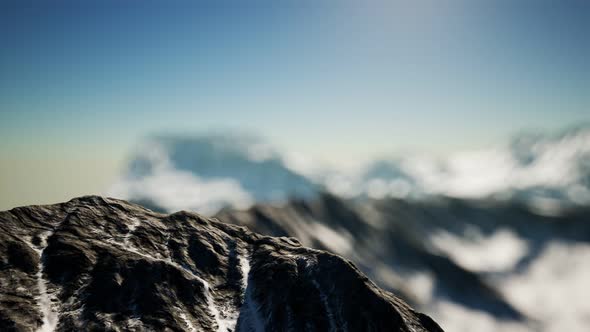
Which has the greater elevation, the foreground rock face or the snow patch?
the foreground rock face

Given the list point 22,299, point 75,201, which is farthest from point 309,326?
point 75,201

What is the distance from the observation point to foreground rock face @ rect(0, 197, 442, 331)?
89.9 meters

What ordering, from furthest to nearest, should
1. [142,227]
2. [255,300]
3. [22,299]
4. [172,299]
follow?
[142,227], [255,300], [172,299], [22,299]

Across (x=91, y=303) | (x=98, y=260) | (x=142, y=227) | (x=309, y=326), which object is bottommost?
(x=91, y=303)

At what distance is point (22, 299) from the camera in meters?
86.2

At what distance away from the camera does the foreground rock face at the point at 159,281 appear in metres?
89.9

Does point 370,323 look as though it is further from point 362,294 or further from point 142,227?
point 142,227

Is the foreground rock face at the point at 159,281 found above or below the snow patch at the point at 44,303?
above

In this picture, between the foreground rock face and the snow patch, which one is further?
the foreground rock face

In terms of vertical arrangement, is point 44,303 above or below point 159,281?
below

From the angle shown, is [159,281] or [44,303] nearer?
[44,303]

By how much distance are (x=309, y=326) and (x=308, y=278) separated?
48.9ft

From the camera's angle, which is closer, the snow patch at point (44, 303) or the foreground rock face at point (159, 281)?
the snow patch at point (44, 303)

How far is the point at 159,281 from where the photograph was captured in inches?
4045
